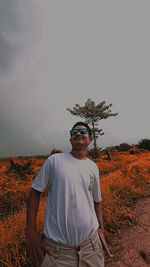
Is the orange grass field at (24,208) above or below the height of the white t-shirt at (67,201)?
below

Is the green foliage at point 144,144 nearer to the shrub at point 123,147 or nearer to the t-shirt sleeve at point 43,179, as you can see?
the shrub at point 123,147

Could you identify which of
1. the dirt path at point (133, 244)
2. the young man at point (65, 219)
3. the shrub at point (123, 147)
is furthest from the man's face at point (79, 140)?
the shrub at point (123, 147)

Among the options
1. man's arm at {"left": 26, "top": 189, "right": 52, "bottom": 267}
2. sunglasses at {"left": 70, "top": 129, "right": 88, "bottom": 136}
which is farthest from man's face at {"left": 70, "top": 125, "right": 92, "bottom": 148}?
man's arm at {"left": 26, "top": 189, "right": 52, "bottom": 267}

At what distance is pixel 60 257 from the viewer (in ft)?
3.21

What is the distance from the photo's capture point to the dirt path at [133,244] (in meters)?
1.88

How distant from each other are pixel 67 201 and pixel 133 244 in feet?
6.66

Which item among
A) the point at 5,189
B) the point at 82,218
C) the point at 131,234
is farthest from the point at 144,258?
the point at 5,189

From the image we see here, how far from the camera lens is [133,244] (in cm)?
221

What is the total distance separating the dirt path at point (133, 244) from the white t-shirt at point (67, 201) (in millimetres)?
1357

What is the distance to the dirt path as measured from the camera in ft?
6.16

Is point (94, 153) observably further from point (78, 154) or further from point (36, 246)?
point (36, 246)

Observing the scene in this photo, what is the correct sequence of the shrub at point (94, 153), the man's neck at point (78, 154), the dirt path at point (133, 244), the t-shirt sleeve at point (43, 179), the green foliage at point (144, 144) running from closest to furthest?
the t-shirt sleeve at point (43, 179) < the man's neck at point (78, 154) < the dirt path at point (133, 244) < the shrub at point (94, 153) < the green foliage at point (144, 144)

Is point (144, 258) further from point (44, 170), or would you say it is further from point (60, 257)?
point (44, 170)

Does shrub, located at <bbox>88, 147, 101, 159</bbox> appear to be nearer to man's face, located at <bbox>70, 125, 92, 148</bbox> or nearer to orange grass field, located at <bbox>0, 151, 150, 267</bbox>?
orange grass field, located at <bbox>0, 151, 150, 267</bbox>
